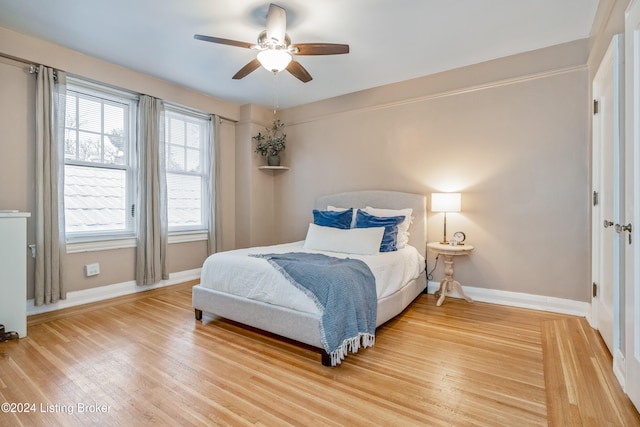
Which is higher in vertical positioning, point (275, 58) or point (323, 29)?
point (323, 29)

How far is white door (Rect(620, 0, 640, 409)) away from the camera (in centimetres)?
161

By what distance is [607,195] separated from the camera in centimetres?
238

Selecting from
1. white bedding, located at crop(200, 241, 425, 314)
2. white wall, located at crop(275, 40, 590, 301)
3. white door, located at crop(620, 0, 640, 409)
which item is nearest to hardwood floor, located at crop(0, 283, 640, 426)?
white door, located at crop(620, 0, 640, 409)

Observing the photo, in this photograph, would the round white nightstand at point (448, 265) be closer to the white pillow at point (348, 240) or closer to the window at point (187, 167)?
the white pillow at point (348, 240)

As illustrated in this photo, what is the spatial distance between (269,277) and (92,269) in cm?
242

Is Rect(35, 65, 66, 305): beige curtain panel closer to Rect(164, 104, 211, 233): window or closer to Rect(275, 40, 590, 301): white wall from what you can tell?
Rect(164, 104, 211, 233): window

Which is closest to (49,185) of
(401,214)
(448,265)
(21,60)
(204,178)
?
(21,60)

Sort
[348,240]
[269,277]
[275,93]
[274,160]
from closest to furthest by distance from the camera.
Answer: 1. [269,277]
2. [348,240]
3. [275,93]
4. [274,160]

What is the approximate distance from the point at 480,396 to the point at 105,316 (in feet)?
10.7

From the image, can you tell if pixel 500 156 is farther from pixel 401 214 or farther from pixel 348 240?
pixel 348 240

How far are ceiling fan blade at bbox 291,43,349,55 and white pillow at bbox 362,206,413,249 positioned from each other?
6.37 ft

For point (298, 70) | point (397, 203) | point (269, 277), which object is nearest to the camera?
point (269, 277)

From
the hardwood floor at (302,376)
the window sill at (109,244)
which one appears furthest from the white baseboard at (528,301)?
the window sill at (109,244)

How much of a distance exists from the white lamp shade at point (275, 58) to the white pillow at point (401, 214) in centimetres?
204
